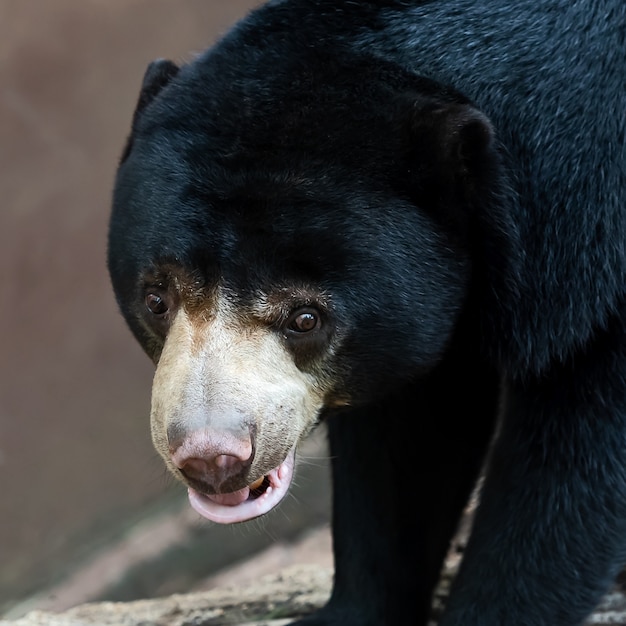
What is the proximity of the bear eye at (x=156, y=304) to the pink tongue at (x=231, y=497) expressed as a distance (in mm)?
526

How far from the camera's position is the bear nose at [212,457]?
265 centimetres

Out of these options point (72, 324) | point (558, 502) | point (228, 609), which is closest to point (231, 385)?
point (558, 502)

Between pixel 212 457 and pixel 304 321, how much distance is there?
1.51 feet

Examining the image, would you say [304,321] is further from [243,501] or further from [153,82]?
[153,82]

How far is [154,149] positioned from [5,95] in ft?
9.91

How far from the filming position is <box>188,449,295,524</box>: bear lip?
286 cm

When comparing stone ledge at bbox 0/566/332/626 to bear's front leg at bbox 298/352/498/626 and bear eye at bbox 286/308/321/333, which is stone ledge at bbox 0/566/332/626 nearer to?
bear's front leg at bbox 298/352/498/626

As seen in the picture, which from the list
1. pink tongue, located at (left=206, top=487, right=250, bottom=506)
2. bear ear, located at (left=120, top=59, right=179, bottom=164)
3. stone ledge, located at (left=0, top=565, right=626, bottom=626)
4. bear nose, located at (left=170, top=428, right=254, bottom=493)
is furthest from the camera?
stone ledge, located at (left=0, top=565, right=626, bottom=626)

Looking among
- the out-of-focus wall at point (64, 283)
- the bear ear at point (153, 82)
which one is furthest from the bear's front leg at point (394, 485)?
the out-of-focus wall at point (64, 283)

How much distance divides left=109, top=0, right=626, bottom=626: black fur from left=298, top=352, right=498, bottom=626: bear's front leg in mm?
573

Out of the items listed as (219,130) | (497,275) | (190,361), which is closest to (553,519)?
(497,275)

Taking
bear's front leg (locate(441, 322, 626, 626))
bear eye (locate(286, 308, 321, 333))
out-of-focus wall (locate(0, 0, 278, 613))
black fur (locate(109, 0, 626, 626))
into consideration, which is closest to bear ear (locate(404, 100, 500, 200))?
black fur (locate(109, 0, 626, 626))

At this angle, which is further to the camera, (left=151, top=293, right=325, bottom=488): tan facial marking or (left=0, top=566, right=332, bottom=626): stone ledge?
(left=0, top=566, right=332, bottom=626): stone ledge

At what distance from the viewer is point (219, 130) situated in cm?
294
